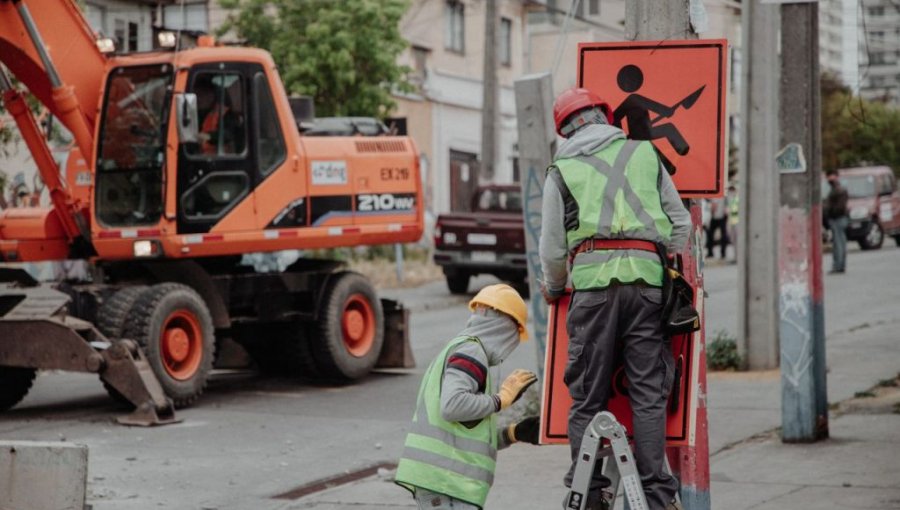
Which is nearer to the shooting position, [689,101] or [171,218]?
[689,101]

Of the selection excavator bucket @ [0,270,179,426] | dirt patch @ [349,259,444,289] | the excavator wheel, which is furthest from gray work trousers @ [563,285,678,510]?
dirt patch @ [349,259,444,289]

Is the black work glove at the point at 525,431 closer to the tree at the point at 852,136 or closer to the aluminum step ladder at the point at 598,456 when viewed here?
the aluminum step ladder at the point at 598,456

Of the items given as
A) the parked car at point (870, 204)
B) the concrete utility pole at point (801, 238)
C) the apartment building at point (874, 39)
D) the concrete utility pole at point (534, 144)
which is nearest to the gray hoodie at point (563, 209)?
the apartment building at point (874, 39)

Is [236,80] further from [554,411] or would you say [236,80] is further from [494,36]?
[494,36]

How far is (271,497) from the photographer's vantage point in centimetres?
943

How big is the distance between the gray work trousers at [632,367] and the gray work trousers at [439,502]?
621 mm

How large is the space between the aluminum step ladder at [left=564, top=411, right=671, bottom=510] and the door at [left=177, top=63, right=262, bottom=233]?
861cm

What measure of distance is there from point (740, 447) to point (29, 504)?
15.9ft

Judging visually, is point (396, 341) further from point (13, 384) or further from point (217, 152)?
point (13, 384)

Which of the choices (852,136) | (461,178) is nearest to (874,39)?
(461,178)

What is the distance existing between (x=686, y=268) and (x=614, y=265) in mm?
588

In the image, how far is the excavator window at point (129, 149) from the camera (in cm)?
1413

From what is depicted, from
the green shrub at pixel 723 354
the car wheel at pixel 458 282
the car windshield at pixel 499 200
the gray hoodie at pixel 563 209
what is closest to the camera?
the gray hoodie at pixel 563 209

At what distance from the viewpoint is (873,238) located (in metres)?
38.2
